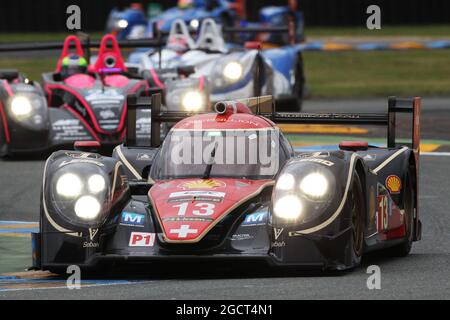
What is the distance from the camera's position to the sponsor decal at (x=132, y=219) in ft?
30.4

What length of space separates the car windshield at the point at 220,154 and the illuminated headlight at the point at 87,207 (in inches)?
36.2

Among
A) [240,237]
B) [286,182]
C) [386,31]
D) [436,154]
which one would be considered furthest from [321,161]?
[386,31]

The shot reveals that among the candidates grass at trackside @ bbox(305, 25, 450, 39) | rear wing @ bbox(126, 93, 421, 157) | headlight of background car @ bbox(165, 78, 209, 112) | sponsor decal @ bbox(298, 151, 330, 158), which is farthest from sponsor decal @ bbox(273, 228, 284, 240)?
grass at trackside @ bbox(305, 25, 450, 39)

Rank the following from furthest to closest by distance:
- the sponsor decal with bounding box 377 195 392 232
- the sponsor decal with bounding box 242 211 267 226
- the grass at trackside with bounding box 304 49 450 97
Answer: the grass at trackside with bounding box 304 49 450 97, the sponsor decal with bounding box 377 195 392 232, the sponsor decal with bounding box 242 211 267 226

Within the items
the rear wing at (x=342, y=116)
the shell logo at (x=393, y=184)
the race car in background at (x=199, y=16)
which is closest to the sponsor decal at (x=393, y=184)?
the shell logo at (x=393, y=184)

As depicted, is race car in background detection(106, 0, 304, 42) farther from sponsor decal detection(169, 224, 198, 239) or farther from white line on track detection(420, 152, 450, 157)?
sponsor decal detection(169, 224, 198, 239)

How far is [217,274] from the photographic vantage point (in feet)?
30.2

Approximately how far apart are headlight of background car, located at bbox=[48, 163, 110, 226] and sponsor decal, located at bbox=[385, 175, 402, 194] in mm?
2178

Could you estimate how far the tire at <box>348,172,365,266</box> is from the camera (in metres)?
9.14

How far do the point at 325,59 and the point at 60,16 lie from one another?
10.6 metres

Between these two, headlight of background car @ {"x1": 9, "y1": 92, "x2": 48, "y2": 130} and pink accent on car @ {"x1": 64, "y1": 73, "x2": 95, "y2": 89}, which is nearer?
headlight of background car @ {"x1": 9, "y1": 92, "x2": 48, "y2": 130}

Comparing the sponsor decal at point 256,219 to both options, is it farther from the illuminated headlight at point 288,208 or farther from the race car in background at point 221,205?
the illuminated headlight at point 288,208

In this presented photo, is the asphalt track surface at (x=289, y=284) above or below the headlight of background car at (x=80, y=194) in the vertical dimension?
below
